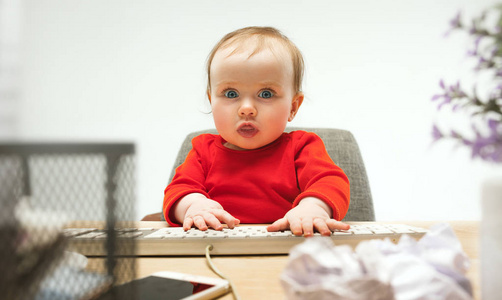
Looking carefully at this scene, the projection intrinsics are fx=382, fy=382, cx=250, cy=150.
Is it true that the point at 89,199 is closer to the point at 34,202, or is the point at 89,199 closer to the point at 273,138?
the point at 34,202

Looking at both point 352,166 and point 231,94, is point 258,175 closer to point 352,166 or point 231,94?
point 231,94

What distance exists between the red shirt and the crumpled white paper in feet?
2.25

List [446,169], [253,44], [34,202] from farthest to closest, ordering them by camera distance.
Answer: [446,169] < [253,44] < [34,202]

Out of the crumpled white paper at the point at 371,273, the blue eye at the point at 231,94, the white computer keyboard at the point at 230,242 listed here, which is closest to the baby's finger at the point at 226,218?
the white computer keyboard at the point at 230,242

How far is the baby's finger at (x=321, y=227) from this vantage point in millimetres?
651

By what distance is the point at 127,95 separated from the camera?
2535 millimetres

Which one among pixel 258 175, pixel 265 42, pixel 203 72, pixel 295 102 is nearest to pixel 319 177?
pixel 258 175

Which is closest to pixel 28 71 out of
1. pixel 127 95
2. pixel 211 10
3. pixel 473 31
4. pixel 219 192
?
pixel 127 95

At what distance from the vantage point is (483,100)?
32 cm

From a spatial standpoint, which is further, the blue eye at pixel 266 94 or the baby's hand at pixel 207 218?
the blue eye at pixel 266 94

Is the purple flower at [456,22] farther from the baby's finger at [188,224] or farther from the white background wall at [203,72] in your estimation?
the white background wall at [203,72]

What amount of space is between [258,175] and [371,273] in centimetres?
81

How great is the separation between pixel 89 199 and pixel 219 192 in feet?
2.60

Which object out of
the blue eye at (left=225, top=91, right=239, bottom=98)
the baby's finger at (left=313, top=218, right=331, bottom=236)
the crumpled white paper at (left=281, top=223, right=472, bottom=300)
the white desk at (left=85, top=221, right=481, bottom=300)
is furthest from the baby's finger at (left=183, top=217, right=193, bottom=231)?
the crumpled white paper at (left=281, top=223, right=472, bottom=300)
